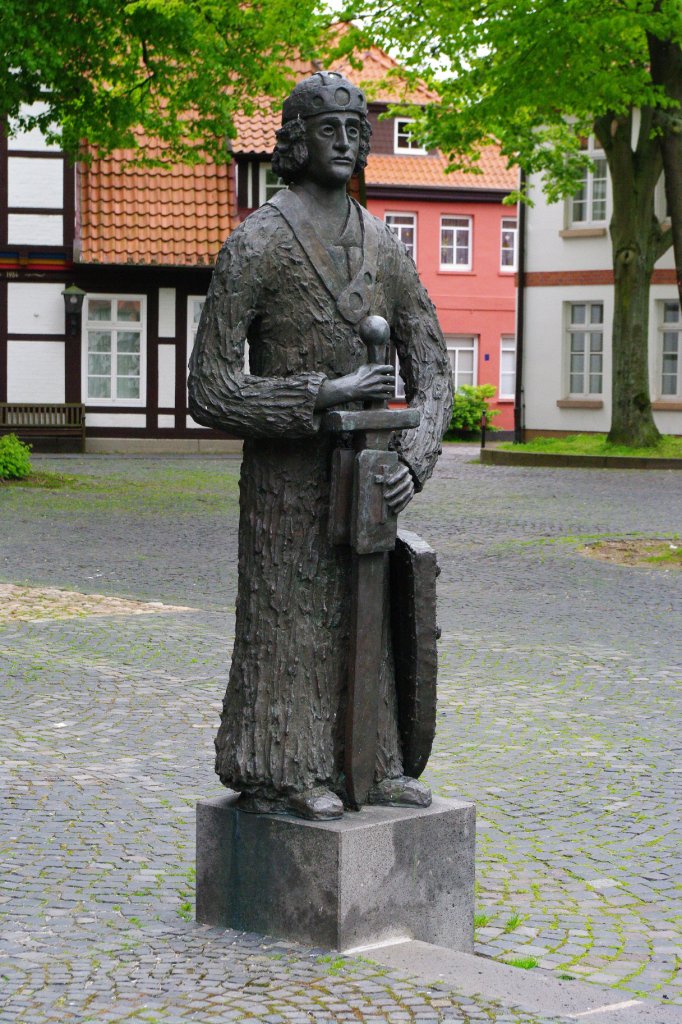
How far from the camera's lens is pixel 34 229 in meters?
34.2

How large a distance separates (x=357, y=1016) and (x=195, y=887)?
1238 millimetres

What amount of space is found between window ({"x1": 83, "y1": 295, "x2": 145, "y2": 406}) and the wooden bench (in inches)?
38.7

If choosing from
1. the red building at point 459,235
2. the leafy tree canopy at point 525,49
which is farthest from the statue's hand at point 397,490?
the red building at point 459,235

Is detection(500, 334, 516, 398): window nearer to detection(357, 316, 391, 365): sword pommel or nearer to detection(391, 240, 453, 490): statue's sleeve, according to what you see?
detection(391, 240, 453, 490): statue's sleeve

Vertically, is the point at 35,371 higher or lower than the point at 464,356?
lower

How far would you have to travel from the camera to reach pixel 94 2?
2003 centimetres

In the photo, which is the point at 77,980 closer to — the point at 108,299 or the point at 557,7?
the point at 557,7

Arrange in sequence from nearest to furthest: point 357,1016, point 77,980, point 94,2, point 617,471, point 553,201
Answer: point 357,1016 → point 77,980 → point 94,2 → point 617,471 → point 553,201

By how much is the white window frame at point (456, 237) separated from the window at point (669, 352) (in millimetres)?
12983

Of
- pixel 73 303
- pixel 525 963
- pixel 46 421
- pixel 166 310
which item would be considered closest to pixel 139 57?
pixel 73 303

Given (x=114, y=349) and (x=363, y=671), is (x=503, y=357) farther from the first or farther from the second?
(x=363, y=671)

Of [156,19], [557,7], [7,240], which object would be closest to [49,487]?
[156,19]

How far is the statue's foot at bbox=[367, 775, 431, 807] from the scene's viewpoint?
15.2 feet

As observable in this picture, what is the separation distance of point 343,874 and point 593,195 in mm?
33813
